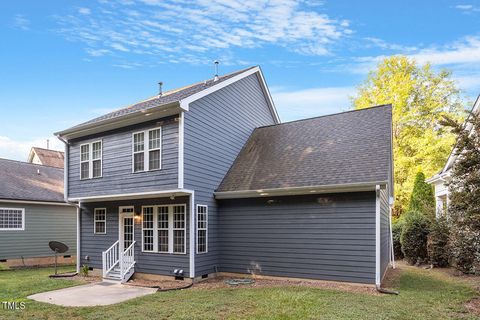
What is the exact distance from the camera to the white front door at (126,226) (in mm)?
11906

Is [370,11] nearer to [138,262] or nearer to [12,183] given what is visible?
[138,262]

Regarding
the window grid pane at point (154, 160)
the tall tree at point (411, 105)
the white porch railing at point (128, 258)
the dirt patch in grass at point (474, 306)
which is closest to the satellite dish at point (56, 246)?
the white porch railing at point (128, 258)

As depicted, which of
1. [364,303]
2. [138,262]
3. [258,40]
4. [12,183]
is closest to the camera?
[364,303]

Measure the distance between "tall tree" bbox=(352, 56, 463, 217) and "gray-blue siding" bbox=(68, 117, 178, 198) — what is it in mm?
15502

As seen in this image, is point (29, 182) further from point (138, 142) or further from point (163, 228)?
point (163, 228)

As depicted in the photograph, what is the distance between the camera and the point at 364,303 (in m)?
7.11

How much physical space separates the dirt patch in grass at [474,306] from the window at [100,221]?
10.9m

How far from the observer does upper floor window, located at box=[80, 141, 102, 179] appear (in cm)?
1225

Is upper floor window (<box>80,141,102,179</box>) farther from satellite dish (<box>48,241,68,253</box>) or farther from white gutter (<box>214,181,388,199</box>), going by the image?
white gutter (<box>214,181,388,199</box>)

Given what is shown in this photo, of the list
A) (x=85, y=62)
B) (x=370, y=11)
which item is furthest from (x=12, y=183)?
(x=370, y=11)

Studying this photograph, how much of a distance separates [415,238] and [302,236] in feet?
19.6

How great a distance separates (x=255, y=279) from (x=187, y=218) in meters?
2.73

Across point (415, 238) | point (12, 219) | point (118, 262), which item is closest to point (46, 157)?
point (12, 219)

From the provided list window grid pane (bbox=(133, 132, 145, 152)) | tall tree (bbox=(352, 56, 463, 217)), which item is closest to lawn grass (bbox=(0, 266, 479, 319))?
window grid pane (bbox=(133, 132, 145, 152))
